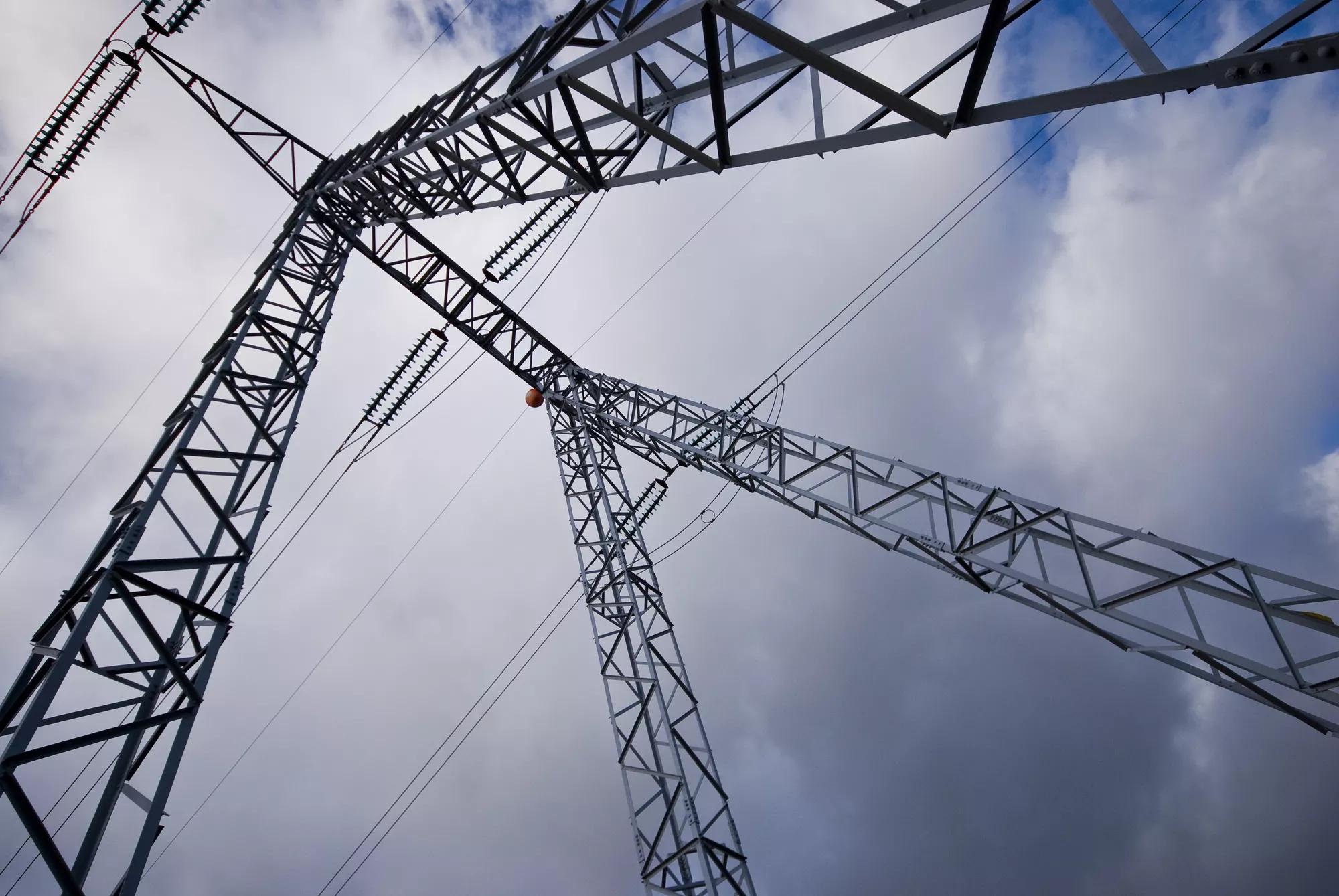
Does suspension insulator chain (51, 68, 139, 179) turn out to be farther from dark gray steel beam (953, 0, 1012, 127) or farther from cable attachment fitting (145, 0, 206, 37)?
dark gray steel beam (953, 0, 1012, 127)

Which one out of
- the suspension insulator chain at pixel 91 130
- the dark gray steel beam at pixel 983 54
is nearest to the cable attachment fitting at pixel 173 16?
the suspension insulator chain at pixel 91 130

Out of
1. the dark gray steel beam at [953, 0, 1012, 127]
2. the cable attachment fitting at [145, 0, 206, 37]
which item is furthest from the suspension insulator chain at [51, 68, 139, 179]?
the dark gray steel beam at [953, 0, 1012, 127]

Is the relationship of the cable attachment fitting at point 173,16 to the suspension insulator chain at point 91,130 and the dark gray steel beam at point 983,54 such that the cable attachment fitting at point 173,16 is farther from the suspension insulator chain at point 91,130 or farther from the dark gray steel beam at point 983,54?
the dark gray steel beam at point 983,54

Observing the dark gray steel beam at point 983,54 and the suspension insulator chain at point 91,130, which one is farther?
the suspension insulator chain at point 91,130

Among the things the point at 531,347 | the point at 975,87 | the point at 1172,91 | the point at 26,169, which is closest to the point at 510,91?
the point at 975,87

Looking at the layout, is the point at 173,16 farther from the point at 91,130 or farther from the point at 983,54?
the point at 983,54

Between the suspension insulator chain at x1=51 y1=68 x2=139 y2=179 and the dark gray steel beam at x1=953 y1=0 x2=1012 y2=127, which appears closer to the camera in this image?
the dark gray steel beam at x1=953 y1=0 x2=1012 y2=127

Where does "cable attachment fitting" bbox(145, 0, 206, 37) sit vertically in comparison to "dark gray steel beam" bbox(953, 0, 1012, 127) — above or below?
above

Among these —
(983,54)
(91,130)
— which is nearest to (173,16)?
(91,130)

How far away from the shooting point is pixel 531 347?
15406 millimetres

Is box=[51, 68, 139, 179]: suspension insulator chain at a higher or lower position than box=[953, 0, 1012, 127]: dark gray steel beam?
higher

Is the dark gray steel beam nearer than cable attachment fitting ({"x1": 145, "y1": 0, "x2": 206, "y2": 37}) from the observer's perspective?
Yes

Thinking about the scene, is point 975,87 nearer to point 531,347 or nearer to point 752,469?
point 752,469

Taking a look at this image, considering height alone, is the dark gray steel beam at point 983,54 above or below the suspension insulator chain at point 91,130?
below
